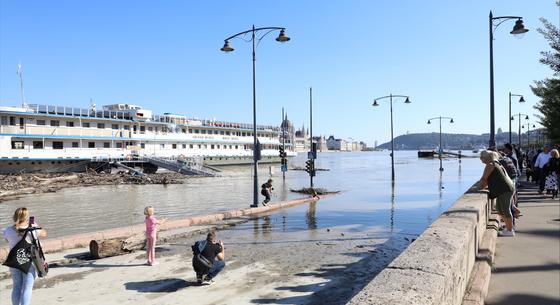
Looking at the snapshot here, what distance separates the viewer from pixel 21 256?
5.25 meters

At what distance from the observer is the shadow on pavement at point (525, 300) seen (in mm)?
4672

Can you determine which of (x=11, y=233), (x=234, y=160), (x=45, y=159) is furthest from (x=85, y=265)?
(x=234, y=160)

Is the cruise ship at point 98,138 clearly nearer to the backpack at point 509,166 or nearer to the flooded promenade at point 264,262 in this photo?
the flooded promenade at point 264,262

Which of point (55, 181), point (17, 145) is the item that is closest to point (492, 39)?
point (55, 181)

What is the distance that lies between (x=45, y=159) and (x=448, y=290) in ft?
153

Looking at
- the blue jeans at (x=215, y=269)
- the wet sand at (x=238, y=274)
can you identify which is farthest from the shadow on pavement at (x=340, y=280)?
the blue jeans at (x=215, y=269)

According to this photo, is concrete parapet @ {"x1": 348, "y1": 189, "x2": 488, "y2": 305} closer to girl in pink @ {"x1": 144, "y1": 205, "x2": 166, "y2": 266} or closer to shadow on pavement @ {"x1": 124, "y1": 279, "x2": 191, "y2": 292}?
shadow on pavement @ {"x1": 124, "y1": 279, "x2": 191, "y2": 292}

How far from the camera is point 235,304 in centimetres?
614

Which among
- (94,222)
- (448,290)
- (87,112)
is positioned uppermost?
(87,112)

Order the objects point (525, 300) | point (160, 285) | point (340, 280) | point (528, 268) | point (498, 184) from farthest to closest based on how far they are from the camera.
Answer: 1. point (340, 280)
2. point (498, 184)
3. point (160, 285)
4. point (528, 268)
5. point (525, 300)

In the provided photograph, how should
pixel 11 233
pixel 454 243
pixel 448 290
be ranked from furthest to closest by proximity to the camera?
pixel 11 233
pixel 454 243
pixel 448 290

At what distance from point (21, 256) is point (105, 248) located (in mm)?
4197

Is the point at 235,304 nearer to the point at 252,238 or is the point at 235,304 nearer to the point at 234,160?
the point at 252,238

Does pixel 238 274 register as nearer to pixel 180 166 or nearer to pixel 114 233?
pixel 114 233
